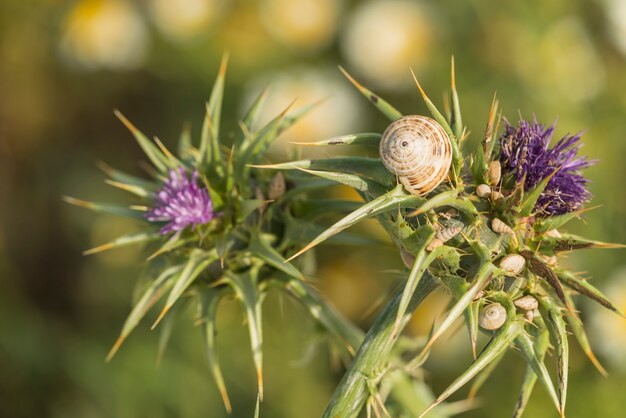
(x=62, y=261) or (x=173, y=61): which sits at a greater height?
(x=173, y=61)

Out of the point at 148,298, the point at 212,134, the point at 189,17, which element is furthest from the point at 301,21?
the point at 148,298

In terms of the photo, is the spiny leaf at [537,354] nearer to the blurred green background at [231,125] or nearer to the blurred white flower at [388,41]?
the blurred green background at [231,125]

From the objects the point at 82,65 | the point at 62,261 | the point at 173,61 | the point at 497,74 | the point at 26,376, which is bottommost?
the point at 26,376

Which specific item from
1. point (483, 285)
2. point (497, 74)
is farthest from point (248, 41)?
point (483, 285)

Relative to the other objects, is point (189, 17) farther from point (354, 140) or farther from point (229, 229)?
point (354, 140)

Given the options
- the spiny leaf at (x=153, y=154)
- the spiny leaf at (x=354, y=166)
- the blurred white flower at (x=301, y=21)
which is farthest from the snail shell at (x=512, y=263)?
the blurred white flower at (x=301, y=21)

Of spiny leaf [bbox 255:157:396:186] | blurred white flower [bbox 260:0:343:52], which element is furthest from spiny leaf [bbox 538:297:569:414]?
blurred white flower [bbox 260:0:343:52]

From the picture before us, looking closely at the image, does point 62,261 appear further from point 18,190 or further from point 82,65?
point 82,65
